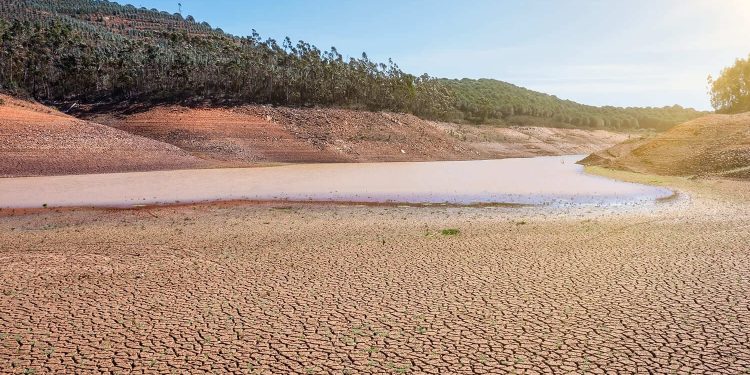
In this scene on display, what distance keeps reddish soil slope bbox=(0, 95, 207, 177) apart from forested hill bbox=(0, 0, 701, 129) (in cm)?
1701

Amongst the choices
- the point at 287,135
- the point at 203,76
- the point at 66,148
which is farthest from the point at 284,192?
the point at 203,76

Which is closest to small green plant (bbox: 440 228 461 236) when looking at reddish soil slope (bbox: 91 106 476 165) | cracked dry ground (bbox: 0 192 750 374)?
cracked dry ground (bbox: 0 192 750 374)

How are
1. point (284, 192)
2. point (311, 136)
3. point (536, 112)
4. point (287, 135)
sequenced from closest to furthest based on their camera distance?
point (284, 192)
point (287, 135)
point (311, 136)
point (536, 112)

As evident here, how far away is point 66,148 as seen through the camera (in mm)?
41094

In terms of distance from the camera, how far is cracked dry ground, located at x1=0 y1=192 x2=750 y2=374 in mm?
5598

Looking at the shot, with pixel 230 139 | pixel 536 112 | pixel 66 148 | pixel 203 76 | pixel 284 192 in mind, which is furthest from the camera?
pixel 536 112

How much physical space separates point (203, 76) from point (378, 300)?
253 ft

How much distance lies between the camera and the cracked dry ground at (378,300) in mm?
5598

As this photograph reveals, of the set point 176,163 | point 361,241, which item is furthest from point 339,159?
point 361,241

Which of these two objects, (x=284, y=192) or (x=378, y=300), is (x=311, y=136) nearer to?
(x=284, y=192)

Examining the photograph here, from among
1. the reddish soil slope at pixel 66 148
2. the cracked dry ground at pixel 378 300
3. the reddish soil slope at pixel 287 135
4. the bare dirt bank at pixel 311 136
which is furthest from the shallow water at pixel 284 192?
the bare dirt bank at pixel 311 136

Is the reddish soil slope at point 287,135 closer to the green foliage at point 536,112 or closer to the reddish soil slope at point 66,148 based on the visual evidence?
the reddish soil slope at point 66,148

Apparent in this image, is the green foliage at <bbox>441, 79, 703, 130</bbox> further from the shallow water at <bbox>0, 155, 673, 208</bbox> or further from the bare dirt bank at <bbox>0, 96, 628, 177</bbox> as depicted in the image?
the shallow water at <bbox>0, 155, 673, 208</bbox>

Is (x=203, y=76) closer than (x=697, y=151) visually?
No
